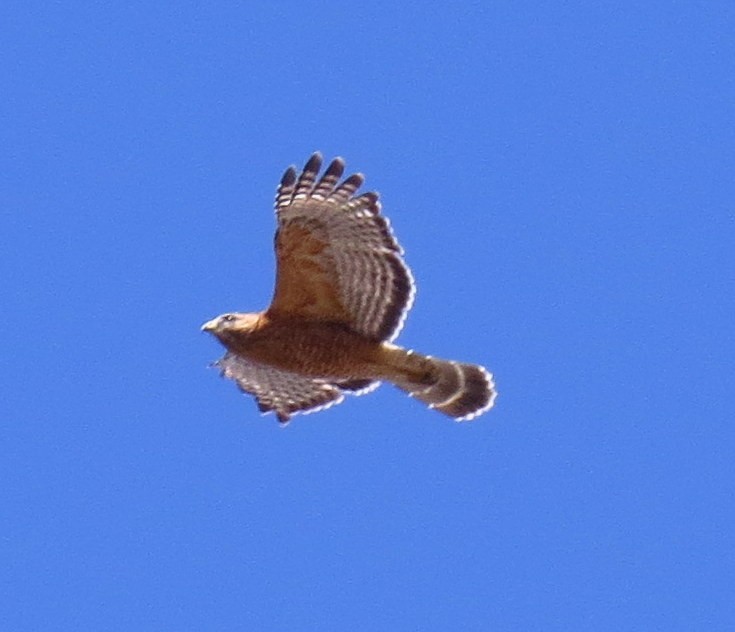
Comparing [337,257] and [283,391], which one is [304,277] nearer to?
[337,257]

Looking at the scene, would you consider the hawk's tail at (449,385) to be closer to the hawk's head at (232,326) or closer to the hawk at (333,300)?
the hawk at (333,300)

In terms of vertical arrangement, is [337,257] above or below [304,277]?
above

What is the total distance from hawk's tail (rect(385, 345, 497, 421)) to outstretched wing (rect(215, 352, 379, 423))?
37.9 inches

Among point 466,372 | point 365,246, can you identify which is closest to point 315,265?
point 365,246

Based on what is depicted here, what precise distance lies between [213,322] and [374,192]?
5.07 feet

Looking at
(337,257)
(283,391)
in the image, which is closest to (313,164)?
(337,257)

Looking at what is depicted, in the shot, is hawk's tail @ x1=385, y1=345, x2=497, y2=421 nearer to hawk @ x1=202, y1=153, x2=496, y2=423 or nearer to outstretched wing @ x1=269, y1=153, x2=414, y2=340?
hawk @ x1=202, y1=153, x2=496, y2=423

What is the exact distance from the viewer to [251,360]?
13.4m

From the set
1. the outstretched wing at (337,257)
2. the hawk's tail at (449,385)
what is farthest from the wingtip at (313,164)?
the hawk's tail at (449,385)

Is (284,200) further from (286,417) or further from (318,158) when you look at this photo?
(286,417)

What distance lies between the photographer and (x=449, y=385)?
45.4 ft

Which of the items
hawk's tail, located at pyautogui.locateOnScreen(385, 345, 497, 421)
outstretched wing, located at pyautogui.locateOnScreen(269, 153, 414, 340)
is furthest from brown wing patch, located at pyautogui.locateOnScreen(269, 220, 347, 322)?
hawk's tail, located at pyautogui.locateOnScreen(385, 345, 497, 421)

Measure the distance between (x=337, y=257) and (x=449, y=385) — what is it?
1.46 m

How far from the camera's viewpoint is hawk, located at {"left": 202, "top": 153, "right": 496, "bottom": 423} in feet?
42.2
